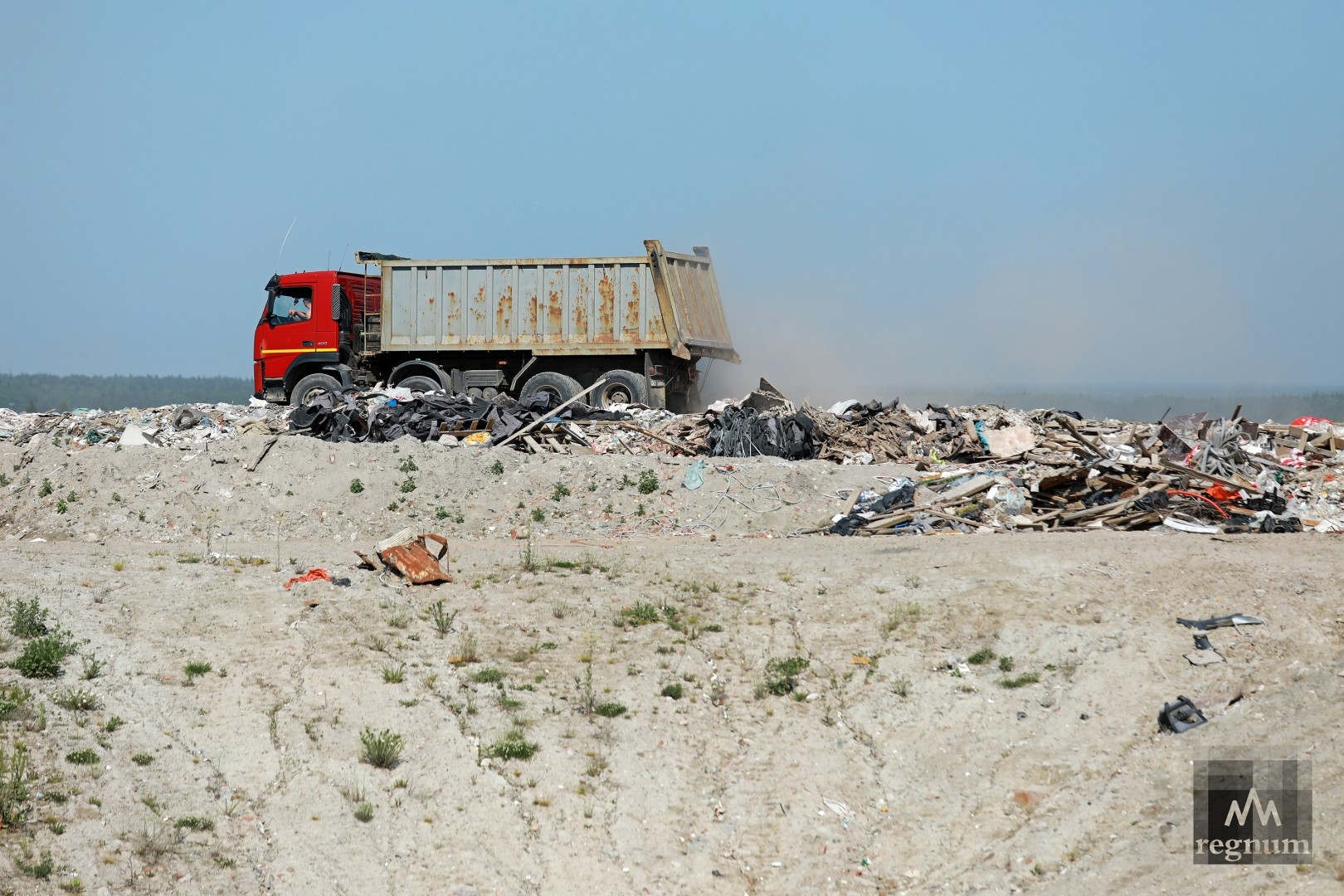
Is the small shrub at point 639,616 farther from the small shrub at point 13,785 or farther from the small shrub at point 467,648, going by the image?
the small shrub at point 13,785

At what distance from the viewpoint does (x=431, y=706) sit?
8.09 metres

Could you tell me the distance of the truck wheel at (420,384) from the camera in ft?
66.0

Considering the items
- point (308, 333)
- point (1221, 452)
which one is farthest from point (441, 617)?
point (308, 333)

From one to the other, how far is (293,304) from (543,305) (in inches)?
175

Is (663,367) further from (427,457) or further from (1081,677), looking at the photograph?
(1081,677)

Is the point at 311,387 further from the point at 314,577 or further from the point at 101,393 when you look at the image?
the point at 101,393

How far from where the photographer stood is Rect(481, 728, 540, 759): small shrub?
7.59 metres

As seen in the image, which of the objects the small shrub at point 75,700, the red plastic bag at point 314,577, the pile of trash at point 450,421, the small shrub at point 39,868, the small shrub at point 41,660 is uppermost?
the pile of trash at point 450,421

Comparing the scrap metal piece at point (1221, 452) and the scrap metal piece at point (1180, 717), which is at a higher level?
the scrap metal piece at point (1221, 452)

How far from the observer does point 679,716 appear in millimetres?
8336

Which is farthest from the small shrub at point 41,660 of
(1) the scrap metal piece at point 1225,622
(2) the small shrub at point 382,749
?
(1) the scrap metal piece at point 1225,622

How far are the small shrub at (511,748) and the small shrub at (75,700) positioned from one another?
8.16ft

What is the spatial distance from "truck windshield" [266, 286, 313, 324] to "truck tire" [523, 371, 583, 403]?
4077mm

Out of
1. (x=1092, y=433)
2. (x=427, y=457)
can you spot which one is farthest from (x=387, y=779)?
(x=1092, y=433)
